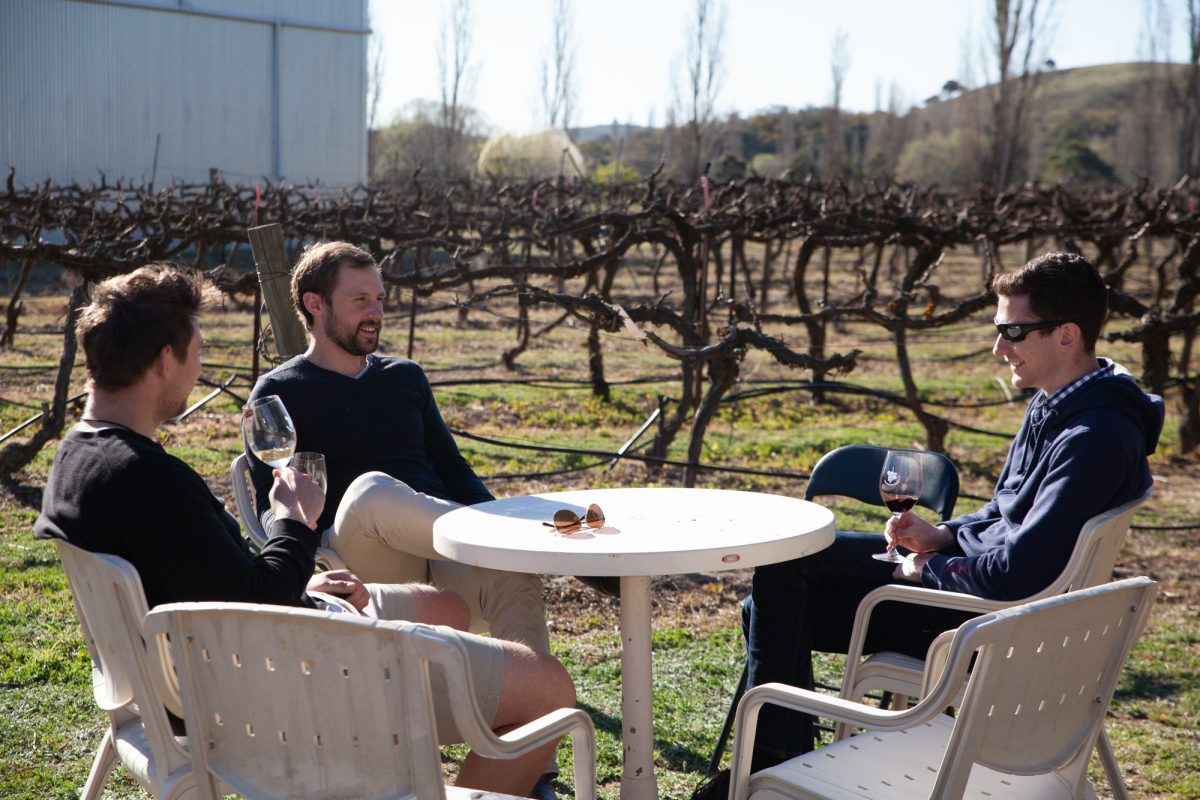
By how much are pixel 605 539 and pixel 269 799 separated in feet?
3.36

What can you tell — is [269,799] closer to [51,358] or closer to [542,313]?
[51,358]

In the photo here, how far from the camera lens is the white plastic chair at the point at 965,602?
8.36 feet

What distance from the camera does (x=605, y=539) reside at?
258 centimetres

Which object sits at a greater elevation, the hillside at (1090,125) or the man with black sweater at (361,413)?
the hillside at (1090,125)

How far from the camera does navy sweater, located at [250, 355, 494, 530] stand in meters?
3.50

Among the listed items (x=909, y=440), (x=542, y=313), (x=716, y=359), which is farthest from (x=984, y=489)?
(x=542, y=313)

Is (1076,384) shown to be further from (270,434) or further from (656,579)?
(656,579)

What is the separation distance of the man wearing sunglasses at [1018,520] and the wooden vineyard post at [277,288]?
230 cm

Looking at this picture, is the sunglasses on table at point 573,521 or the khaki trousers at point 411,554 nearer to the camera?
the sunglasses on table at point 573,521

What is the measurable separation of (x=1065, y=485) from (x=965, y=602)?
0.36m

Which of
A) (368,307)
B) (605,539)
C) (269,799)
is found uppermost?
(368,307)

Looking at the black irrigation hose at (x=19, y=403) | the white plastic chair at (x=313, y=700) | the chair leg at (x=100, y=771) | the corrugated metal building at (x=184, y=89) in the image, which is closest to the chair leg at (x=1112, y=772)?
the white plastic chair at (x=313, y=700)

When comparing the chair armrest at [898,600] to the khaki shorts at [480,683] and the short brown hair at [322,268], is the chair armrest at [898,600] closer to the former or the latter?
the khaki shorts at [480,683]

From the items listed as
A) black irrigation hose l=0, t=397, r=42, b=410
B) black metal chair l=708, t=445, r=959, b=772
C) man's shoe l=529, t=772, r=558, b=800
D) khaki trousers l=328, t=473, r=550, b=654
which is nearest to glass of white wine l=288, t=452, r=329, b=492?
khaki trousers l=328, t=473, r=550, b=654
